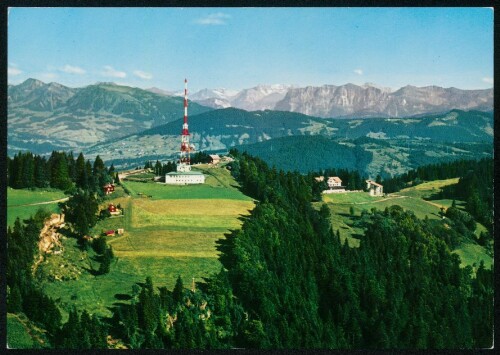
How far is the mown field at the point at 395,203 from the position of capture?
86.3ft

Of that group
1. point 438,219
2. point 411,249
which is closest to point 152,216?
point 411,249

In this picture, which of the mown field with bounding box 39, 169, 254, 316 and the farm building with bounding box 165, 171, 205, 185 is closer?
the mown field with bounding box 39, 169, 254, 316

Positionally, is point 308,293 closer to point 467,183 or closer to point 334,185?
point 334,185

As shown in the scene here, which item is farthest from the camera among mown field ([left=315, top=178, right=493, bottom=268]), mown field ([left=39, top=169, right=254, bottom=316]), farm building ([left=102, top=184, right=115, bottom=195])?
mown field ([left=315, top=178, right=493, bottom=268])

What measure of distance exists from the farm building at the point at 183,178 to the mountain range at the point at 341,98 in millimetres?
3436

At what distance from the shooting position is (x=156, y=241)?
21219mm

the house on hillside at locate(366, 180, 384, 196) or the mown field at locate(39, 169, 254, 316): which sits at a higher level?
the house on hillside at locate(366, 180, 384, 196)

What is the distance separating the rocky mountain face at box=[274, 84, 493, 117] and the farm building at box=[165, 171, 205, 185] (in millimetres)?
6015

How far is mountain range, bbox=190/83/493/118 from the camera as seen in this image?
2838 cm

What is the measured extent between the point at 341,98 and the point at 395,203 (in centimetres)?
1101

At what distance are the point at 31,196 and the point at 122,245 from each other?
3.74 m

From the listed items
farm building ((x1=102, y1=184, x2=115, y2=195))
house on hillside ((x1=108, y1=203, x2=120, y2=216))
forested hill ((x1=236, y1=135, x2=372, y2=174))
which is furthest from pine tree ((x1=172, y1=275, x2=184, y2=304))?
forested hill ((x1=236, y1=135, x2=372, y2=174))

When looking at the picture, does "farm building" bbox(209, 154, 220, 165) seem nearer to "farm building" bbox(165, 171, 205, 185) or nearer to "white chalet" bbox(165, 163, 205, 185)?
"white chalet" bbox(165, 163, 205, 185)

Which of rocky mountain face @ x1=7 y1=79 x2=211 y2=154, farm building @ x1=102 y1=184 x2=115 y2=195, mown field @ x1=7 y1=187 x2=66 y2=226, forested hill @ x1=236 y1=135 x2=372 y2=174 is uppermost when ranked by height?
→ rocky mountain face @ x1=7 y1=79 x2=211 y2=154
